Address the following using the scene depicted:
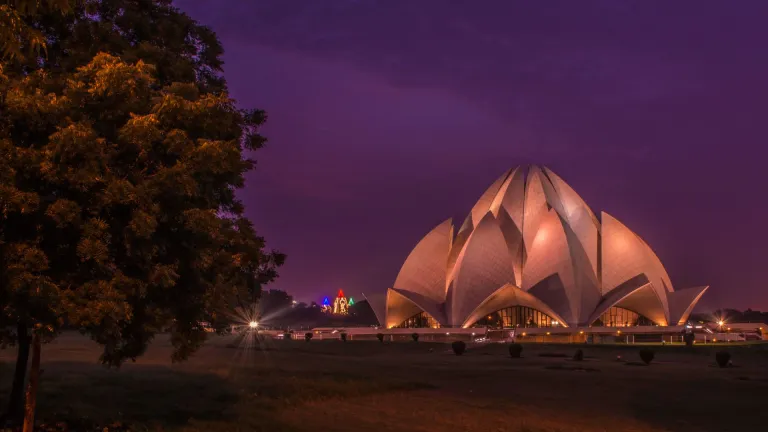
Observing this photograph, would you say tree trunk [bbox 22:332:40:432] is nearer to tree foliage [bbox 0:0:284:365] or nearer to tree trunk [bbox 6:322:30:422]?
tree foliage [bbox 0:0:284:365]

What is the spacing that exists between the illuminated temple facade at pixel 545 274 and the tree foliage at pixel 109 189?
163 ft

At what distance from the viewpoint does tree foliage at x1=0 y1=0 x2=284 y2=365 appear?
791 centimetres

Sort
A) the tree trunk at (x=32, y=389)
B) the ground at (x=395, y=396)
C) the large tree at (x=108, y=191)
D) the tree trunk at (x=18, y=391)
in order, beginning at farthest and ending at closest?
the ground at (x=395, y=396) → the tree trunk at (x=18, y=391) → the tree trunk at (x=32, y=389) → the large tree at (x=108, y=191)

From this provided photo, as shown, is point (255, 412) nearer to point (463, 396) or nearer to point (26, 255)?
point (463, 396)

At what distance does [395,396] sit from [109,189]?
32.9 feet

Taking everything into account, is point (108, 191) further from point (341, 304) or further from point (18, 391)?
point (341, 304)

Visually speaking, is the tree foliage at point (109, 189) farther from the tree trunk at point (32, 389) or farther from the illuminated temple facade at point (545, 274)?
the illuminated temple facade at point (545, 274)

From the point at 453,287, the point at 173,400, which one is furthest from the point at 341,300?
the point at 173,400

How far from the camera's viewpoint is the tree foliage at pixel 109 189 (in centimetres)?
791

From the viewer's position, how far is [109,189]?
26.3ft

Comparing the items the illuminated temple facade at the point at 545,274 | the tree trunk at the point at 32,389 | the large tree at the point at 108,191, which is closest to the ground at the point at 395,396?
the tree trunk at the point at 32,389

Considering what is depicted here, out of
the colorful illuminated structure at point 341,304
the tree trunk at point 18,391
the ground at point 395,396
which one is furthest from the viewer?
the colorful illuminated structure at point 341,304

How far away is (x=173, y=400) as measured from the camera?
14.4m

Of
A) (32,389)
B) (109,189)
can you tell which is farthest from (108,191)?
(32,389)
